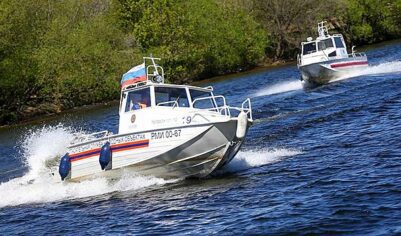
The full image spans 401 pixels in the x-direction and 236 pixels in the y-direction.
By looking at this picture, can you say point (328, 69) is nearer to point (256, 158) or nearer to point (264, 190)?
point (256, 158)

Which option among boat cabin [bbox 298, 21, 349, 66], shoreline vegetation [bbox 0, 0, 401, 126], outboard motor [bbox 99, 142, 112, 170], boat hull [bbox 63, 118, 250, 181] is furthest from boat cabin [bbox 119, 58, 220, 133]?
shoreline vegetation [bbox 0, 0, 401, 126]

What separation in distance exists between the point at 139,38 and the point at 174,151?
57.9 meters

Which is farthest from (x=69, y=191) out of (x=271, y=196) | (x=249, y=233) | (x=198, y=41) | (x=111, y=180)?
(x=198, y=41)

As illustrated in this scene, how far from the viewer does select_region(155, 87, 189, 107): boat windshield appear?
20.5 meters

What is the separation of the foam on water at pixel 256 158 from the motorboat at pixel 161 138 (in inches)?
32.9

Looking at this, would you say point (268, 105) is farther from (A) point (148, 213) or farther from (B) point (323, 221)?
(B) point (323, 221)

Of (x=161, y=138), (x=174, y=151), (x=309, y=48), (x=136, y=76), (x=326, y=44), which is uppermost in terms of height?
(x=136, y=76)

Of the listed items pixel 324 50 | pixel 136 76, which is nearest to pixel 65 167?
pixel 136 76

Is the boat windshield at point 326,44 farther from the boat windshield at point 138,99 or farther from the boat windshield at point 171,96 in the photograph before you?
the boat windshield at point 138,99

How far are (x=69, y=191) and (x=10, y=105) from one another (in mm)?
37843

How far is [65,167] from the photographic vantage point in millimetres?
21328

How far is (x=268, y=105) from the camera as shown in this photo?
124 ft

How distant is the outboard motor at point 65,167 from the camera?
21.3 m

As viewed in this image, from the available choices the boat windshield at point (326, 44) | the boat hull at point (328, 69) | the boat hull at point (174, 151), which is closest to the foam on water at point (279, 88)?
the boat hull at point (328, 69)
